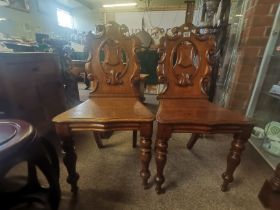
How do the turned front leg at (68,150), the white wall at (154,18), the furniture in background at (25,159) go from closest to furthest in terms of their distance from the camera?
the furniture in background at (25,159)
the turned front leg at (68,150)
the white wall at (154,18)

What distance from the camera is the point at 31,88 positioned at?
4.53 ft

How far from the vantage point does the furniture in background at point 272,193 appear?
949mm

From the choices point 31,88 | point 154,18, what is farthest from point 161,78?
point 154,18

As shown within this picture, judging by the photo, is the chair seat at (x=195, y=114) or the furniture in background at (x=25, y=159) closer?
the furniture in background at (x=25, y=159)

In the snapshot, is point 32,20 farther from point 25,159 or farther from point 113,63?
point 25,159

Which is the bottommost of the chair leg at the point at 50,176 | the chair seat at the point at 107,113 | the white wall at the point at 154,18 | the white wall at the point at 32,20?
the chair leg at the point at 50,176

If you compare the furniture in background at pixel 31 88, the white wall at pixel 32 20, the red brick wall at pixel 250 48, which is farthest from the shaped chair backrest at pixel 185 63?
the white wall at pixel 32 20

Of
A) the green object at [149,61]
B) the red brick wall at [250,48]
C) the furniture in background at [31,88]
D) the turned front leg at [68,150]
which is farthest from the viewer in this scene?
the green object at [149,61]

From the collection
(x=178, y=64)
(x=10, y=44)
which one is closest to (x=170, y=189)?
(x=178, y=64)

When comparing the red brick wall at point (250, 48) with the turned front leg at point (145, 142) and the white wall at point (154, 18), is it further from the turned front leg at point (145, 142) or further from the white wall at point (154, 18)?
the white wall at point (154, 18)

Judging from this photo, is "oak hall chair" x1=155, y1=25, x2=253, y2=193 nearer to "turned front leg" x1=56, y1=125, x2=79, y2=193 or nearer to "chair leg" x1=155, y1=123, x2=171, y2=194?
"chair leg" x1=155, y1=123, x2=171, y2=194

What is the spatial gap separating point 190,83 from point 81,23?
7577mm

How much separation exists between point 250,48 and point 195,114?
1.08 metres

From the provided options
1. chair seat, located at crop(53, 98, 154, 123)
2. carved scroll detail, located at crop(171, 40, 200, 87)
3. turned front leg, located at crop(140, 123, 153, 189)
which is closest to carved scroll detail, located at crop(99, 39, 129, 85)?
chair seat, located at crop(53, 98, 154, 123)
